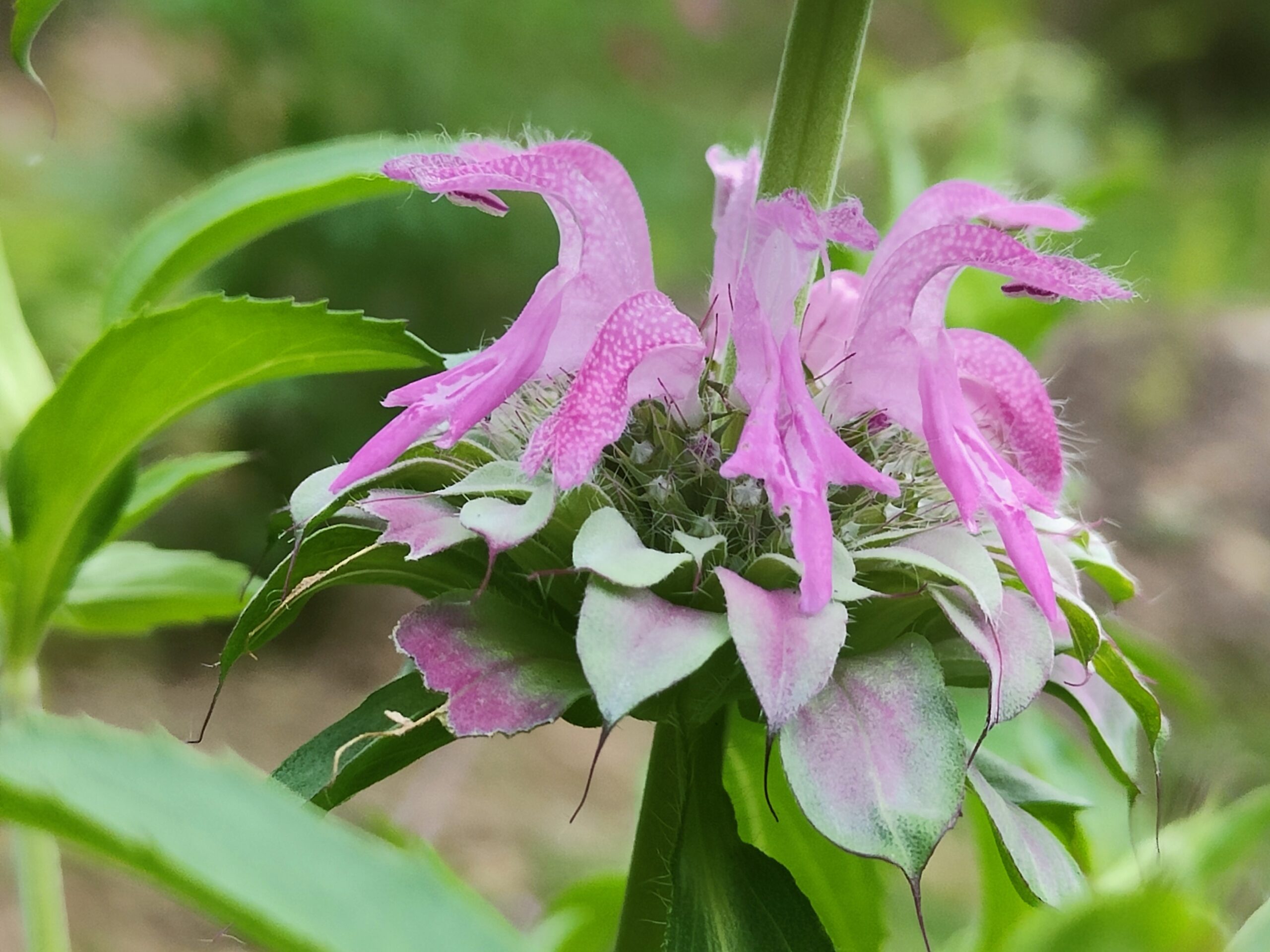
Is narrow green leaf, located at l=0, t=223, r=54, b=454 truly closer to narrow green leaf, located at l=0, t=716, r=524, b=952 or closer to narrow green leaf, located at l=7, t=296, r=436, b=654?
narrow green leaf, located at l=7, t=296, r=436, b=654

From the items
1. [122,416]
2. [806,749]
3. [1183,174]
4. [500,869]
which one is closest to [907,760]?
[806,749]

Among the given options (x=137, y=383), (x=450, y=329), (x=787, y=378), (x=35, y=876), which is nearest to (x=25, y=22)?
(x=137, y=383)

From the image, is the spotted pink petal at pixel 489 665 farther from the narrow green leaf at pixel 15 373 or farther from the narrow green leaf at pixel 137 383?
the narrow green leaf at pixel 15 373

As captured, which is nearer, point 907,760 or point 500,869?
point 907,760


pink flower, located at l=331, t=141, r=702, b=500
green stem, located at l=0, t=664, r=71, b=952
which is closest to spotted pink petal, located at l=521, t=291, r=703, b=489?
pink flower, located at l=331, t=141, r=702, b=500

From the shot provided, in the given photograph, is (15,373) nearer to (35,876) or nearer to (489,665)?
(35,876)

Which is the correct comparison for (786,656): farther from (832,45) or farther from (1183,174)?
(1183,174)
